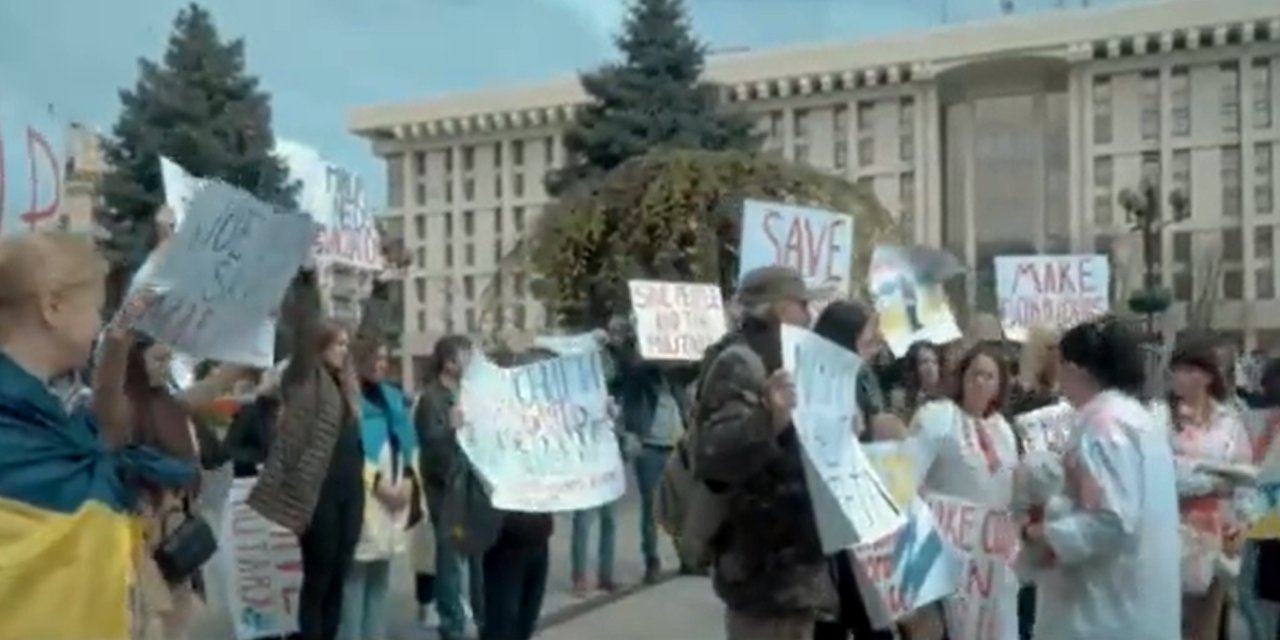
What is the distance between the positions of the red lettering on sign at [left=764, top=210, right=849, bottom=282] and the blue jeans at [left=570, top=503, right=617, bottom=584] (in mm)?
1875

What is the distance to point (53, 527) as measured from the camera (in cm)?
324

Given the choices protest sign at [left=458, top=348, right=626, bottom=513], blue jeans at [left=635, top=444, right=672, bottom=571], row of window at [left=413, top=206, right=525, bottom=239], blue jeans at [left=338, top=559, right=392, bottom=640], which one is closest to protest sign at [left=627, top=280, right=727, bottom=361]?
blue jeans at [left=635, top=444, right=672, bottom=571]

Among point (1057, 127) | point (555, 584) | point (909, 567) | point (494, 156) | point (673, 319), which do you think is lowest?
point (555, 584)

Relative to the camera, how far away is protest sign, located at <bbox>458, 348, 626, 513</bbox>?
27.2 ft

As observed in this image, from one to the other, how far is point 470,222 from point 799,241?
296 ft

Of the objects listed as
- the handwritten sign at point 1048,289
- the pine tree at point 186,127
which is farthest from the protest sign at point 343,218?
the pine tree at point 186,127

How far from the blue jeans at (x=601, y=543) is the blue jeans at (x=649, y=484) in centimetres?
31

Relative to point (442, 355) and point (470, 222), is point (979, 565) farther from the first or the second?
point (470, 222)

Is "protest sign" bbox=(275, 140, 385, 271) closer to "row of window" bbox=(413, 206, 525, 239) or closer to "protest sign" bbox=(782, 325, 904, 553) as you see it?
"protest sign" bbox=(782, 325, 904, 553)

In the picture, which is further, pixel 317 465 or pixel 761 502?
pixel 317 465

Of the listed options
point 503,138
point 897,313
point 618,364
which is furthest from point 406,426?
point 503,138

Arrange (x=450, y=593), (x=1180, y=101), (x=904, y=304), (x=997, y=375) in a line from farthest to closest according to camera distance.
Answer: (x=1180, y=101)
(x=904, y=304)
(x=450, y=593)
(x=997, y=375)

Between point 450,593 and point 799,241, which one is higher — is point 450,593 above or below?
below

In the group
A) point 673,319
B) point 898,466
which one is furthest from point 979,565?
point 673,319
